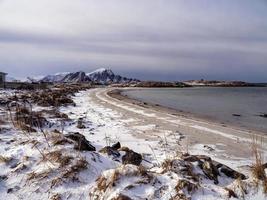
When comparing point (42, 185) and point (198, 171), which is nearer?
point (42, 185)

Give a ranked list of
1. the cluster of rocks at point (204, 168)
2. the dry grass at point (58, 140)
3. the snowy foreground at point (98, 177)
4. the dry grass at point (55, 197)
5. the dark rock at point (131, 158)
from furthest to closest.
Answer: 1. the dark rock at point (131, 158)
2. the dry grass at point (58, 140)
3. the cluster of rocks at point (204, 168)
4. the snowy foreground at point (98, 177)
5. the dry grass at point (55, 197)

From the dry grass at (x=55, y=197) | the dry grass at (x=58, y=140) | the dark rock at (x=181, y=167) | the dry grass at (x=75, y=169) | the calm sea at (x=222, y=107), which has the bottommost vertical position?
the calm sea at (x=222, y=107)

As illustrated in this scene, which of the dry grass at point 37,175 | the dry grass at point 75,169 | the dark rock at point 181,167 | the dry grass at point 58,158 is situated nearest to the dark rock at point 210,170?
the dark rock at point 181,167

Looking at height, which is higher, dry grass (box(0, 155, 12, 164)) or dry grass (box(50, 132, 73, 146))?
dry grass (box(50, 132, 73, 146))

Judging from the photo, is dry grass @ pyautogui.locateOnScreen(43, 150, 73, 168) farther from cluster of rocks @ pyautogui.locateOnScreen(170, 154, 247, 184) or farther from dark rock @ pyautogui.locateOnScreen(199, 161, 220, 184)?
dark rock @ pyautogui.locateOnScreen(199, 161, 220, 184)

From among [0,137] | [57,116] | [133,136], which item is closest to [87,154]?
[0,137]

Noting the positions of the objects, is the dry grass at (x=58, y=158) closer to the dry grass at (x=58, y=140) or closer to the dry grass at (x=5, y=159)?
the dry grass at (x=58, y=140)

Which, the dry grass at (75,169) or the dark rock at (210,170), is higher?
the dry grass at (75,169)

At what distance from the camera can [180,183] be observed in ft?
17.0

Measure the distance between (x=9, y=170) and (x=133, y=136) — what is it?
23.6 feet

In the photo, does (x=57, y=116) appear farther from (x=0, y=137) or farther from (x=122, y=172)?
(x=122, y=172)

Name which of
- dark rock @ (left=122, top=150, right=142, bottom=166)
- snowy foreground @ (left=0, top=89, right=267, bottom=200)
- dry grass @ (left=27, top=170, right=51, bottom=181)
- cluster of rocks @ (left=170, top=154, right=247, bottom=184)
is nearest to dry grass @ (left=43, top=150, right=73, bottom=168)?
→ snowy foreground @ (left=0, top=89, right=267, bottom=200)

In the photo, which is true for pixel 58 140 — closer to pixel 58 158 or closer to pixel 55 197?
pixel 58 158

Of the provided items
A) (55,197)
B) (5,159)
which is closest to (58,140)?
(5,159)
